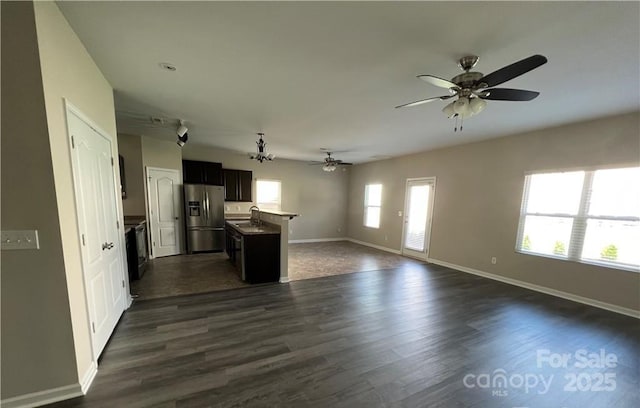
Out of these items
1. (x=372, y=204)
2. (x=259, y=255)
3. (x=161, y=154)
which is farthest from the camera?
(x=372, y=204)

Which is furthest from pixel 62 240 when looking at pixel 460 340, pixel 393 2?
pixel 460 340

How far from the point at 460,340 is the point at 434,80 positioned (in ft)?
8.47

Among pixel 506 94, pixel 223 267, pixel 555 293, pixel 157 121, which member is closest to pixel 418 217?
pixel 555 293

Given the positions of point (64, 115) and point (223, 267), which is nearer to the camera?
point (64, 115)

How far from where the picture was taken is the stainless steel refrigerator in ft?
18.0

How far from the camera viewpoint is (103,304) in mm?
2176

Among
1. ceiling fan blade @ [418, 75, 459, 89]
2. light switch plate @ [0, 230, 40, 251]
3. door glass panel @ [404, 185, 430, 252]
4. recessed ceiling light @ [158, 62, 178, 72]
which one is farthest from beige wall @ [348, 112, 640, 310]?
light switch plate @ [0, 230, 40, 251]

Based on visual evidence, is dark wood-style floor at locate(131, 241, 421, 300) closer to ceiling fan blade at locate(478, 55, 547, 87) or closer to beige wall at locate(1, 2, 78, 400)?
beige wall at locate(1, 2, 78, 400)

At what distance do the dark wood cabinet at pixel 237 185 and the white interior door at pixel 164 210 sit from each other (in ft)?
3.89

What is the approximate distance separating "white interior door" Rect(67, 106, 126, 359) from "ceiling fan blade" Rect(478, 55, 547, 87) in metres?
3.14

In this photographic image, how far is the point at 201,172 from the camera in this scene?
5.95m

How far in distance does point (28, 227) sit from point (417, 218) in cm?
639

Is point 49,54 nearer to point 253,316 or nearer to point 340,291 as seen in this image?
point 253,316

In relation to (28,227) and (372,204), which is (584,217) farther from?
(28,227)
